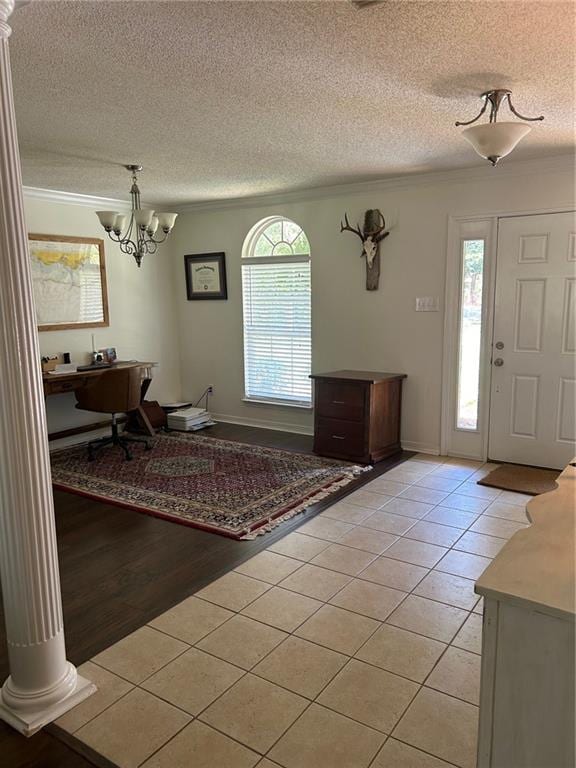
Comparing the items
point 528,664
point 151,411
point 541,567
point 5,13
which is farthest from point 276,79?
point 151,411

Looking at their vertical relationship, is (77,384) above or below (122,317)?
below

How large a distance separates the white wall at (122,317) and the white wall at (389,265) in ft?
2.28

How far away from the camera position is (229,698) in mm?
2010

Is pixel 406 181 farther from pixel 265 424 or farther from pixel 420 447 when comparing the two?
pixel 265 424

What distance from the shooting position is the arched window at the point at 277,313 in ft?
18.5

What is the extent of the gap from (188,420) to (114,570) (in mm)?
2912

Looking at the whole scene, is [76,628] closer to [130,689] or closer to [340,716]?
[130,689]

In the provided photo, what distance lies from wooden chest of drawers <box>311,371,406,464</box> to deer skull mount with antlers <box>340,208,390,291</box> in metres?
0.89

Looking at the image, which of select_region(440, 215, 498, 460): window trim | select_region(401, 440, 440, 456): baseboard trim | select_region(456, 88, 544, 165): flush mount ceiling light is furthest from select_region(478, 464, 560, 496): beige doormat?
select_region(456, 88, 544, 165): flush mount ceiling light

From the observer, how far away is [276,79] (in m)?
2.49

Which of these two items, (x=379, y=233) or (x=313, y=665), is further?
(x=379, y=233)

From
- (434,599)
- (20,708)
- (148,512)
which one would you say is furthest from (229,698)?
(148,512)

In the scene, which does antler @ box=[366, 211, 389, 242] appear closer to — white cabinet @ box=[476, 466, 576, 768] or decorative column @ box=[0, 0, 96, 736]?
decorative column @ box=[0, 0, 96, 736]

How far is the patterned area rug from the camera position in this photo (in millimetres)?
3635
